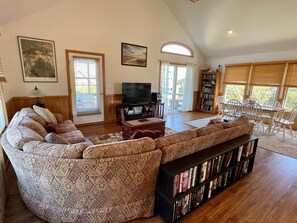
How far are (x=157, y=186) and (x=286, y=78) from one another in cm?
582

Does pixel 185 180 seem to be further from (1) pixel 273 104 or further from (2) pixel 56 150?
Result: (1) pixel 273 104

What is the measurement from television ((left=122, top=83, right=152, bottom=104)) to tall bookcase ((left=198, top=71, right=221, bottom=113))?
10.1 feet

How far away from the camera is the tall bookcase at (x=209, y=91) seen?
22.4 feet

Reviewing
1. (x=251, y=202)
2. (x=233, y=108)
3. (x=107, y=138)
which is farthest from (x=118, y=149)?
(x=233, y=108)

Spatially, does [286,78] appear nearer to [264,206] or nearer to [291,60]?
[291,60]

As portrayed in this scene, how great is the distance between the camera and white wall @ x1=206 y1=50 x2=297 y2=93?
16.5 feet

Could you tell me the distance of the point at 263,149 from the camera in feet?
11.5

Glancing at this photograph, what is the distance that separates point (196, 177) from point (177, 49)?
18.5 feet

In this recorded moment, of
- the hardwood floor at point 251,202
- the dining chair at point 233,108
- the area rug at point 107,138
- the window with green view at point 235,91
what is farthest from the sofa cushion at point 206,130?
the window with green view at point 235,91

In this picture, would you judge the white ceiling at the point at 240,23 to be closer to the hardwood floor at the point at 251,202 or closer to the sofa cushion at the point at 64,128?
the hardwood floor at the point at 251,202

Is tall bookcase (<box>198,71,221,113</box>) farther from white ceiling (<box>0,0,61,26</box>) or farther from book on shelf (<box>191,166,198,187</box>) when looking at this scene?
white ceiling (<box>0,0,61,26</box>)

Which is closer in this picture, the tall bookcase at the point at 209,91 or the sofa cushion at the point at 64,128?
the sofa cushion at the point at 64,128

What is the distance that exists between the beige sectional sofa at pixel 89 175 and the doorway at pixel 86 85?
2.92 metres

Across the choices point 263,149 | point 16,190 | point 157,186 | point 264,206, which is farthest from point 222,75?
point 16,190
